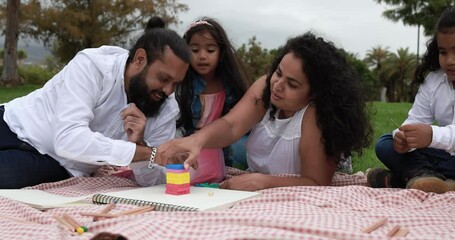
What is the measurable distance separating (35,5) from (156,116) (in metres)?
27.1

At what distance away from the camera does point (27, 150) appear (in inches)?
124

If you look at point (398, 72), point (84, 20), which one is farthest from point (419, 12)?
point (398, 72)

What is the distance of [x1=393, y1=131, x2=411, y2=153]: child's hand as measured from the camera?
3195 millimetres

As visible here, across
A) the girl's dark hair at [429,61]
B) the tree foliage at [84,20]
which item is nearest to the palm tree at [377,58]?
the tree foliage at [84,20]

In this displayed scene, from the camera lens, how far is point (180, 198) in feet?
8.57

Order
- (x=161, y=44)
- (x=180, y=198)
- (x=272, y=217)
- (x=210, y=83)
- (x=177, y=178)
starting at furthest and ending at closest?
1. (x=210, y=83)
2. (x=161, y=44)
3. (x=177, y=178)
4. (x=180, y=198)
5. (x=272, y=217)

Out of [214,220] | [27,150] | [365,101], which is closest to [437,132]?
[365,101]

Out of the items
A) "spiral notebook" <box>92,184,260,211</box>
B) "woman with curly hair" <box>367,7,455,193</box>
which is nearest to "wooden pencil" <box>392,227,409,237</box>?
"spiral notebook" <box>92,184,260,211</box>

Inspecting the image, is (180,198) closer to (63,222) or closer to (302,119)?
(63,222)

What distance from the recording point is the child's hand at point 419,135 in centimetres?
308

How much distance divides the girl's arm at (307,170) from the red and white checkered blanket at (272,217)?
161 mm

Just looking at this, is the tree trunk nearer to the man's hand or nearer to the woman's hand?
the man's hand

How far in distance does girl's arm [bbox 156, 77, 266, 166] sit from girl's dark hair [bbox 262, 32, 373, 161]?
37 centimetres

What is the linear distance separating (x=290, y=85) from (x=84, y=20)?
27096mm
